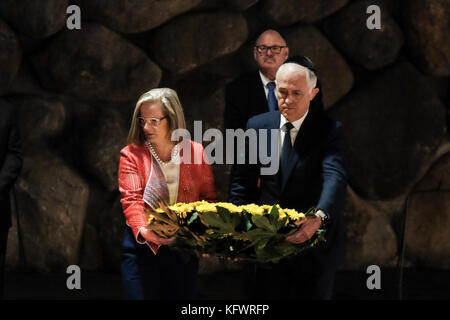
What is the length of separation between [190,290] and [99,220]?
60.6 inches

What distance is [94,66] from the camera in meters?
3.84

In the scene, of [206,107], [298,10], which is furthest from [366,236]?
[298,10]

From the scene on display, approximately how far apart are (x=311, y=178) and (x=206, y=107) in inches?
65.5

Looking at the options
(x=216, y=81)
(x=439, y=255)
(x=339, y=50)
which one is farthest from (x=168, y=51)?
(x=439, y=255)

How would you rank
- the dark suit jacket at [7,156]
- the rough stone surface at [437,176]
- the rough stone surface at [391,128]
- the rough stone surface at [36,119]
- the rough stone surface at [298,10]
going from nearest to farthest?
the dark suit jacket at [7,156]
the rough stone surface at [36,119]
the rough stone surface at [298,10]
the rough stone surface at [391,128]
the rough stone surface at [437,176]

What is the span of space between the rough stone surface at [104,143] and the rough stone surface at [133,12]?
0.45 metres

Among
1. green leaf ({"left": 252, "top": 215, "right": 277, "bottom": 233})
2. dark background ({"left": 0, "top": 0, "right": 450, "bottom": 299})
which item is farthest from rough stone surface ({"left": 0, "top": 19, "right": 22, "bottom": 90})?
green leaf ({"left": 252, "top": 215, "right": 277, "bottom": 233})

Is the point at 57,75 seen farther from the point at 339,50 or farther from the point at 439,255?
the point at 439,255

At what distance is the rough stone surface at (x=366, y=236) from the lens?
420cm

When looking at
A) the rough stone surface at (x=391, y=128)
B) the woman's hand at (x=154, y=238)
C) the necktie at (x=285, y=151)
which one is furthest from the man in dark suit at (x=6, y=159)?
the rough stone surface at (x=391, y=128)

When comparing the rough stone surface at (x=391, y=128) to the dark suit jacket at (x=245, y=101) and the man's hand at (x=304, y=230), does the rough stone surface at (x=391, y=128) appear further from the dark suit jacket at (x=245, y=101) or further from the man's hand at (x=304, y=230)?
the man's hand at (x=304, y=230)

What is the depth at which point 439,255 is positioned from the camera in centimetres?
428

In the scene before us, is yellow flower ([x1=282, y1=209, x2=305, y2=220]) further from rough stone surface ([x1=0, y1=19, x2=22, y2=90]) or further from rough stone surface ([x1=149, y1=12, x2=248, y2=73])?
rough stone surface ([x1=0, y1=19, x2=22, y2=90])

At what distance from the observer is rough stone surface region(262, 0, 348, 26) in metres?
4.05
